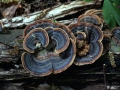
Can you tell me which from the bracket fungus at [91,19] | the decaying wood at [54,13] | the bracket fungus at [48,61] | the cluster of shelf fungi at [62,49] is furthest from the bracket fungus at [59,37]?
the decaying wood at [54,13]

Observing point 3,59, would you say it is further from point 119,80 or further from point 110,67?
point 119,80

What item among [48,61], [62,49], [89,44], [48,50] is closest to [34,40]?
[48,50]

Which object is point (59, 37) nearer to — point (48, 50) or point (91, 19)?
point (48, 50)

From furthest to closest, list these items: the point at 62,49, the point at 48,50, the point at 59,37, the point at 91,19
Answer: the point at 91,19
the point at 48,50
the point at 59,37
the point at 62,49

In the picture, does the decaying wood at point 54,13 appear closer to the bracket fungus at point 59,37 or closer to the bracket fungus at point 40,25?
the bracket fungus at point 40,25

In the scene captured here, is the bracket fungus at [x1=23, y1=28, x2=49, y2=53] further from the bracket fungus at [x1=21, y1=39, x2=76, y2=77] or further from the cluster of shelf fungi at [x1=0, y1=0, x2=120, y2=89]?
the bracket fungus at [x1=21, y1=39, x2=76, y2=77]

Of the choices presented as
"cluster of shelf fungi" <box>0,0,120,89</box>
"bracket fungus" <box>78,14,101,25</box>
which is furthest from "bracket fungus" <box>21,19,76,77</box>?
"bracket fungus" <box>78,14,101,25</box>
